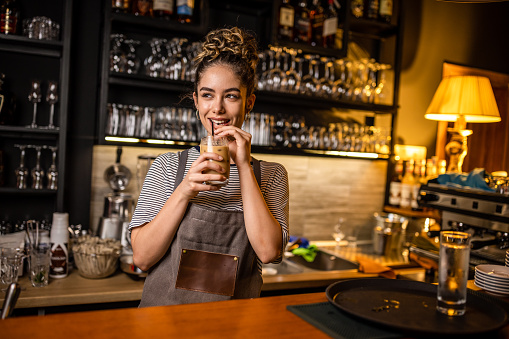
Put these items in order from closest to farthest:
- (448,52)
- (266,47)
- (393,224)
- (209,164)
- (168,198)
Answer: (209,164) → (168,198) → (266,47) → (393,224) → (448,52)

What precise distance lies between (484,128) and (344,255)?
211cm

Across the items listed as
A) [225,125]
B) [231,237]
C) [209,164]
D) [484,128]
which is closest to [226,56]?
[225,125]

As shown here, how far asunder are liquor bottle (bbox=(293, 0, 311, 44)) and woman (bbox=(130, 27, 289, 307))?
65.0 inches

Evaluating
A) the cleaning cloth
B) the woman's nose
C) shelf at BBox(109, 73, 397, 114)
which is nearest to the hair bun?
the woman's nose

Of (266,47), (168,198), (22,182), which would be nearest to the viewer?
(168,198)

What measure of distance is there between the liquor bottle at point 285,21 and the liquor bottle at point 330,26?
251mm

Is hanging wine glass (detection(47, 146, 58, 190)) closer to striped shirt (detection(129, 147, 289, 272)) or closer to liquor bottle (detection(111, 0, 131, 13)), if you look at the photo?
liquor bottle (detection(111, 0, 131, 13))

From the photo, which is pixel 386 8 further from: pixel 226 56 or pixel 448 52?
pixel 226 56

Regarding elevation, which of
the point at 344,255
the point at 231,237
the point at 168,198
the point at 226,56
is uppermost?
the point at 226,56

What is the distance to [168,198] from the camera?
1554 mm

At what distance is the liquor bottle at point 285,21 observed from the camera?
310 centimetres

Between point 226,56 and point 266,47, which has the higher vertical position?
point 266,47

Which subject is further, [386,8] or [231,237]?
[386,8]

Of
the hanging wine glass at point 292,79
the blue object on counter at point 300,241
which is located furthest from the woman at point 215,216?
the blue object on counter at point 300,241
